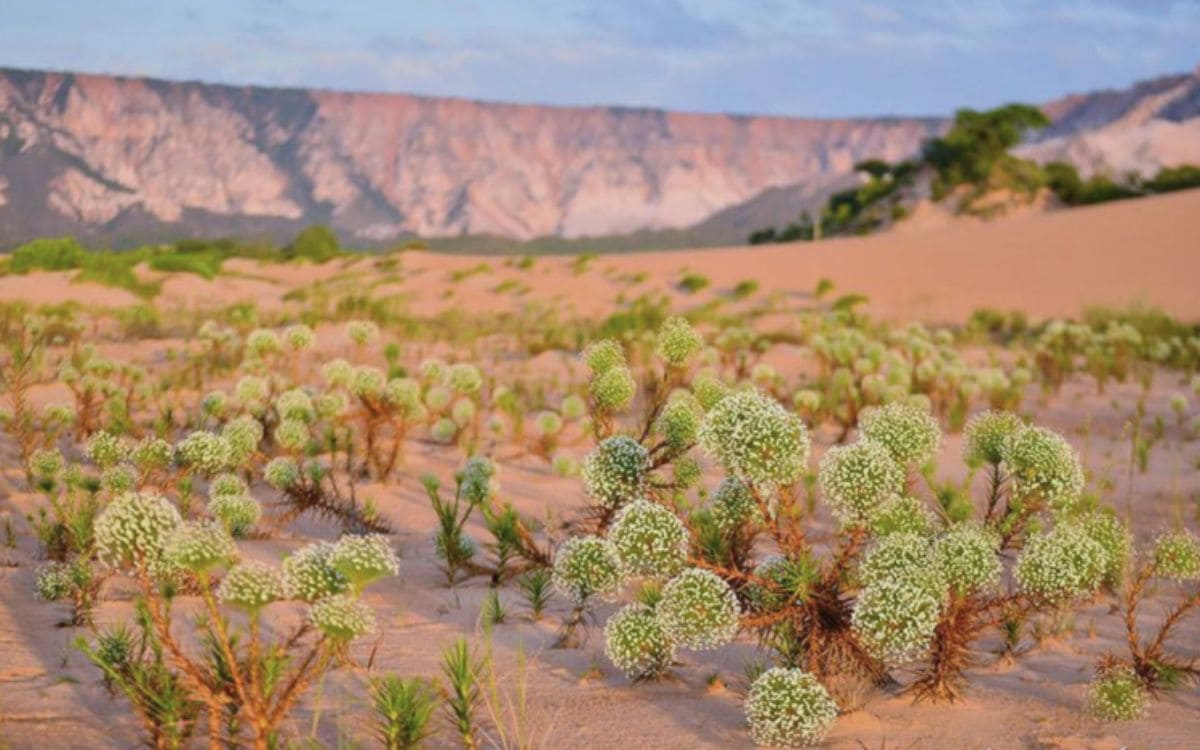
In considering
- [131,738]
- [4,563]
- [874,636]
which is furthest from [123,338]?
[874,636]

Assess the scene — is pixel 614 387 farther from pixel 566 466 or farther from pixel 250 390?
pixel 250 390

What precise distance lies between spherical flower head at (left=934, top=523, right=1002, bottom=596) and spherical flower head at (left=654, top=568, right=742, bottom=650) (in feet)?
1.52

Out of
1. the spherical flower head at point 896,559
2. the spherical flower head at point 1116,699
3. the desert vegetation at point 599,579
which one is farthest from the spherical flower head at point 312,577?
the spherical flower head at point 1116,699

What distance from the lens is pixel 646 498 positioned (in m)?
2.66

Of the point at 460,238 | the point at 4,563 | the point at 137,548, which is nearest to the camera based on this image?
the point at 137,548

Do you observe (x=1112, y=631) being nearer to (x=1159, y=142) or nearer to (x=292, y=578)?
(x=292, y=578)

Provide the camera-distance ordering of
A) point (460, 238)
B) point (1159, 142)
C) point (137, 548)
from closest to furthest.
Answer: point (137, 548)
point (1159, 142)
point (460, 238)

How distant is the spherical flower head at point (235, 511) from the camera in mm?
3490

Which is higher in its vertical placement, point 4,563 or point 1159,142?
point 1159,142

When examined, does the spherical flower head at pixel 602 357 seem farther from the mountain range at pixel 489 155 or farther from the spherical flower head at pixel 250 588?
the mountain range at pixel 489 155

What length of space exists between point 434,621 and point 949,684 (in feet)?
5.02

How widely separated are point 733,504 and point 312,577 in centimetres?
109

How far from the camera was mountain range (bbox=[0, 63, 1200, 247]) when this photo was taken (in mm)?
57375

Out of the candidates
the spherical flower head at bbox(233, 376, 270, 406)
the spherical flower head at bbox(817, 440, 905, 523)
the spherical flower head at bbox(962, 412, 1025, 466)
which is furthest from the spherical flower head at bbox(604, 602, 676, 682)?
the spherical flower head at bbox(233, 376, 270, 406)
